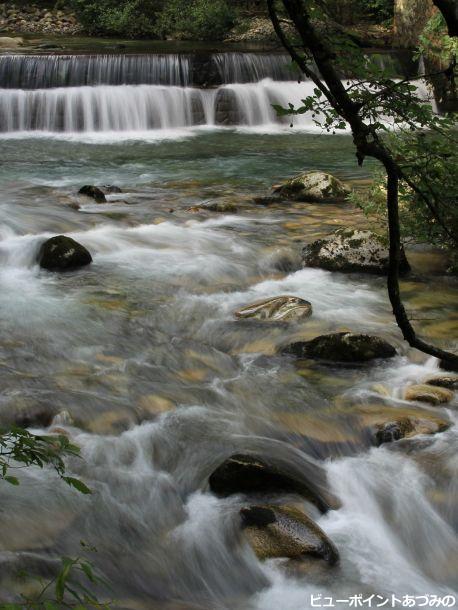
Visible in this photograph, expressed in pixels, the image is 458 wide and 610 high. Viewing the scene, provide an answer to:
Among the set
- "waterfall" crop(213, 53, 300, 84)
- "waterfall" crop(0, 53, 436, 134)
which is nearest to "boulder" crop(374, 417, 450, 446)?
"waterfall" crop(0, 53, 436, 134)

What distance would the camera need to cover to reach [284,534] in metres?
3.57

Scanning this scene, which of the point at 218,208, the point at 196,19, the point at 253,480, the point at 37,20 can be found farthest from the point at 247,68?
the point at 253,480

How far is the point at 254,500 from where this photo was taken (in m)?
3.85

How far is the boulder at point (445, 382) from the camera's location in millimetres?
5062

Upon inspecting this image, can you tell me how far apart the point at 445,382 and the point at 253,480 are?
1.83 meters

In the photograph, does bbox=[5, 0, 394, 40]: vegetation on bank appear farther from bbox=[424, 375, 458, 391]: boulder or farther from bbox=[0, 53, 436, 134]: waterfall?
bbox=[424, 375, 458, 391]: boulder


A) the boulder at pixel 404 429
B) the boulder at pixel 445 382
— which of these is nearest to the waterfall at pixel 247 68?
the boulder at pixel 445 382

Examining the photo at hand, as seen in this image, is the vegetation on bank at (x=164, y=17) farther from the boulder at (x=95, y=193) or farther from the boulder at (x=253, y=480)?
the boulder at (x=253, y=480)

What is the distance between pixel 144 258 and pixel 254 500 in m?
4.40

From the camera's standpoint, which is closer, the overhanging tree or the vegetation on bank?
the overhanging tree

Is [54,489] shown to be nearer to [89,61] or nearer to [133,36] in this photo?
[89,61]

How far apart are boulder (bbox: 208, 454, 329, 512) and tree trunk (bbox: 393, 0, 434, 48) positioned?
58.5 feet

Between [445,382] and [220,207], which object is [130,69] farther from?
[445,382]

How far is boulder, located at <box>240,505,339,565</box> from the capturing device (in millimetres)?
3520
